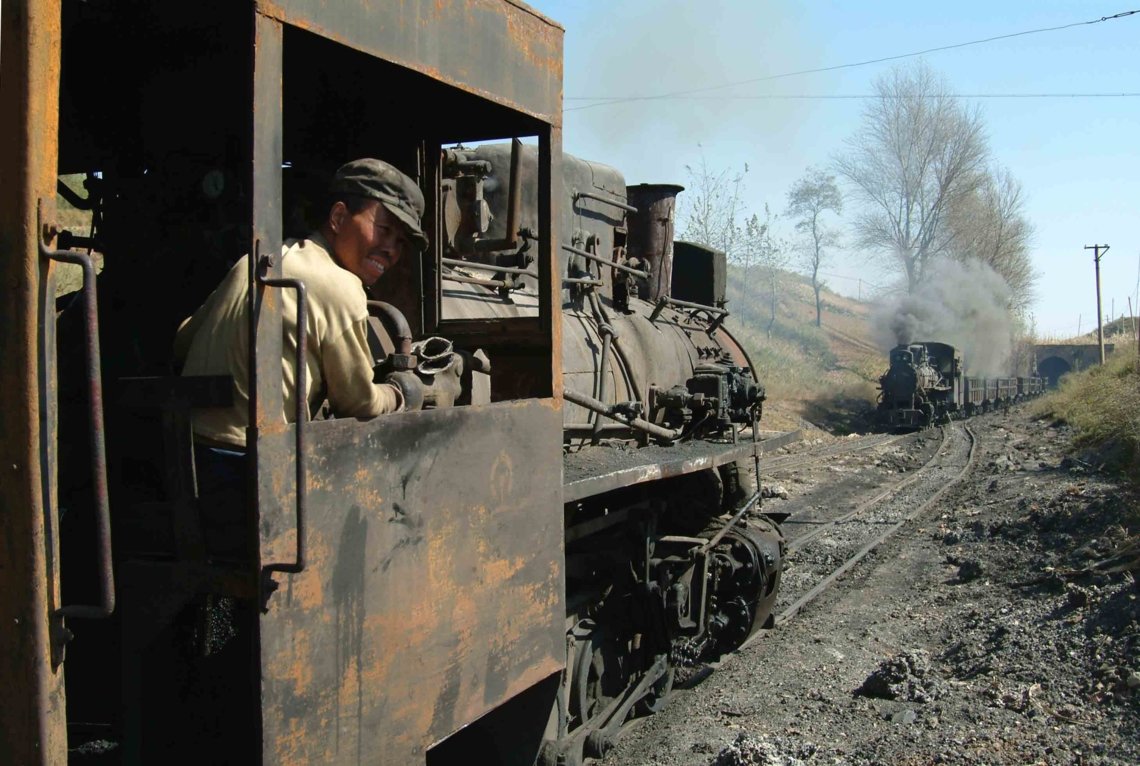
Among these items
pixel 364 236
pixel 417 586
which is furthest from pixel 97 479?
pixel 364 236

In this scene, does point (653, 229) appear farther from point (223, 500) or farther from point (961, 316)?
point (961, 316)

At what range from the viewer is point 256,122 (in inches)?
89.1

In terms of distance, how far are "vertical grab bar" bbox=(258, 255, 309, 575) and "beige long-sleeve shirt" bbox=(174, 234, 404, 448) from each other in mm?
71

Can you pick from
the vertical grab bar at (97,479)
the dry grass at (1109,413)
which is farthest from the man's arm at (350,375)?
the dry grass at (1109,413)

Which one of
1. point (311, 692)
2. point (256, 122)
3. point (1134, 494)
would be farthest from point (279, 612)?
point (1134, 494)

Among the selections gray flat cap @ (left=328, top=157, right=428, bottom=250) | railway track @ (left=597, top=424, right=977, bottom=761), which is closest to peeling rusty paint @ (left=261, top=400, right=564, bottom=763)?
gray flat cap @ (left=328, top=157, right=428, bottom=250)

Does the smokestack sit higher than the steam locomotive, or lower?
higher

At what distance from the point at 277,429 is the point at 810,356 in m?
54.7

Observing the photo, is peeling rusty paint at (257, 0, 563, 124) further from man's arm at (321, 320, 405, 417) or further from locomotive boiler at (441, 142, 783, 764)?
locomotive boiler at (441, 142, 783, 764)

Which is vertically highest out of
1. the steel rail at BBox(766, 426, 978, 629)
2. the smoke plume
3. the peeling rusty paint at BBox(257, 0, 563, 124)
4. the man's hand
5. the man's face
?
the smoke plume

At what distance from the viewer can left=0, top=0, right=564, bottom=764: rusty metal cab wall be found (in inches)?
80.6

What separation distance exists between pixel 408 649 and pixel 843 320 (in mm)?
75167

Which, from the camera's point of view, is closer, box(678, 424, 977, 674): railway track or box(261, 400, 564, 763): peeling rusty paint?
box(261, 400, 564, 763): peeling rusty paint

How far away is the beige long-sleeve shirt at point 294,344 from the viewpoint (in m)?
2.44
